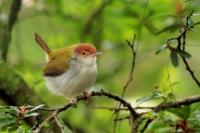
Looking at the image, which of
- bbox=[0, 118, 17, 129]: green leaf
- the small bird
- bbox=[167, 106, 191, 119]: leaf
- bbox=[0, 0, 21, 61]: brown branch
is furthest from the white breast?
bbox=[167, 106, 191, 119]: leaf

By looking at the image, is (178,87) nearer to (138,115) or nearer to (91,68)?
(91,68)

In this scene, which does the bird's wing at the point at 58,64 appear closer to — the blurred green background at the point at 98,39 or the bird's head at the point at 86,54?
the bird's head at the point at 86,54

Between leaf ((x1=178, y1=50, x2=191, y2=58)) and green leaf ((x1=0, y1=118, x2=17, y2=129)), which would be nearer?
green leaf ((x1=0, y1=118, x2=17, y2=129))

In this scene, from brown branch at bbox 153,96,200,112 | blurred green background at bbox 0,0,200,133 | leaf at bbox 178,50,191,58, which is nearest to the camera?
brown branch at bbox 153,96,200,112

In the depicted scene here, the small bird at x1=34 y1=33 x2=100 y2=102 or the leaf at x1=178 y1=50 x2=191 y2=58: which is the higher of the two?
the small bird at x1=34 y1=33 x2=100 y2=102

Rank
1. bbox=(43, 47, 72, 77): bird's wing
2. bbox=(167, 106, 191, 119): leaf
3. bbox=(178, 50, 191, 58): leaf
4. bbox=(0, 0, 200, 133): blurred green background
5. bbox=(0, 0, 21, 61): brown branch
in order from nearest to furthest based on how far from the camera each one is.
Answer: bbox=(167, 106, 191, 119): leaf
bbox=(178, 50, 191, 58): leaf
bbox=(43, 47, 72, 77): bird's wing
bbox=(0, 0, 21, 61): brown branch
bbox=(0, 0, 200, 133): blurred green background

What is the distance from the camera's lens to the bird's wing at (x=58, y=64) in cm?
376

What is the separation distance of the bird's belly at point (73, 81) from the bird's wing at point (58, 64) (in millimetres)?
37

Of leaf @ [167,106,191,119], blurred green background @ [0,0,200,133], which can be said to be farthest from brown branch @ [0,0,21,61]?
leaf @ [167,106,191,119]

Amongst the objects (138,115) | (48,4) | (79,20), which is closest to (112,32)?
(79,20)

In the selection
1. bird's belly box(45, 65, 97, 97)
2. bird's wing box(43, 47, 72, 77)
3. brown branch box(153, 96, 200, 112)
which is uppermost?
bird's wing box(43, 47, 72, 77)

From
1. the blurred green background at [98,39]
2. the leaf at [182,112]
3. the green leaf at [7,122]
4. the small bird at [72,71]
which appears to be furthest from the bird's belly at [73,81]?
the leaf at [182,112]

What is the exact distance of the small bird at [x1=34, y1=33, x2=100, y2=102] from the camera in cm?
361

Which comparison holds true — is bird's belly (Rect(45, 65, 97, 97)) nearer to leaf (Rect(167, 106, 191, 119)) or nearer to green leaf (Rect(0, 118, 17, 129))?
green leaf (Rect(0, 118, 17, 129))
